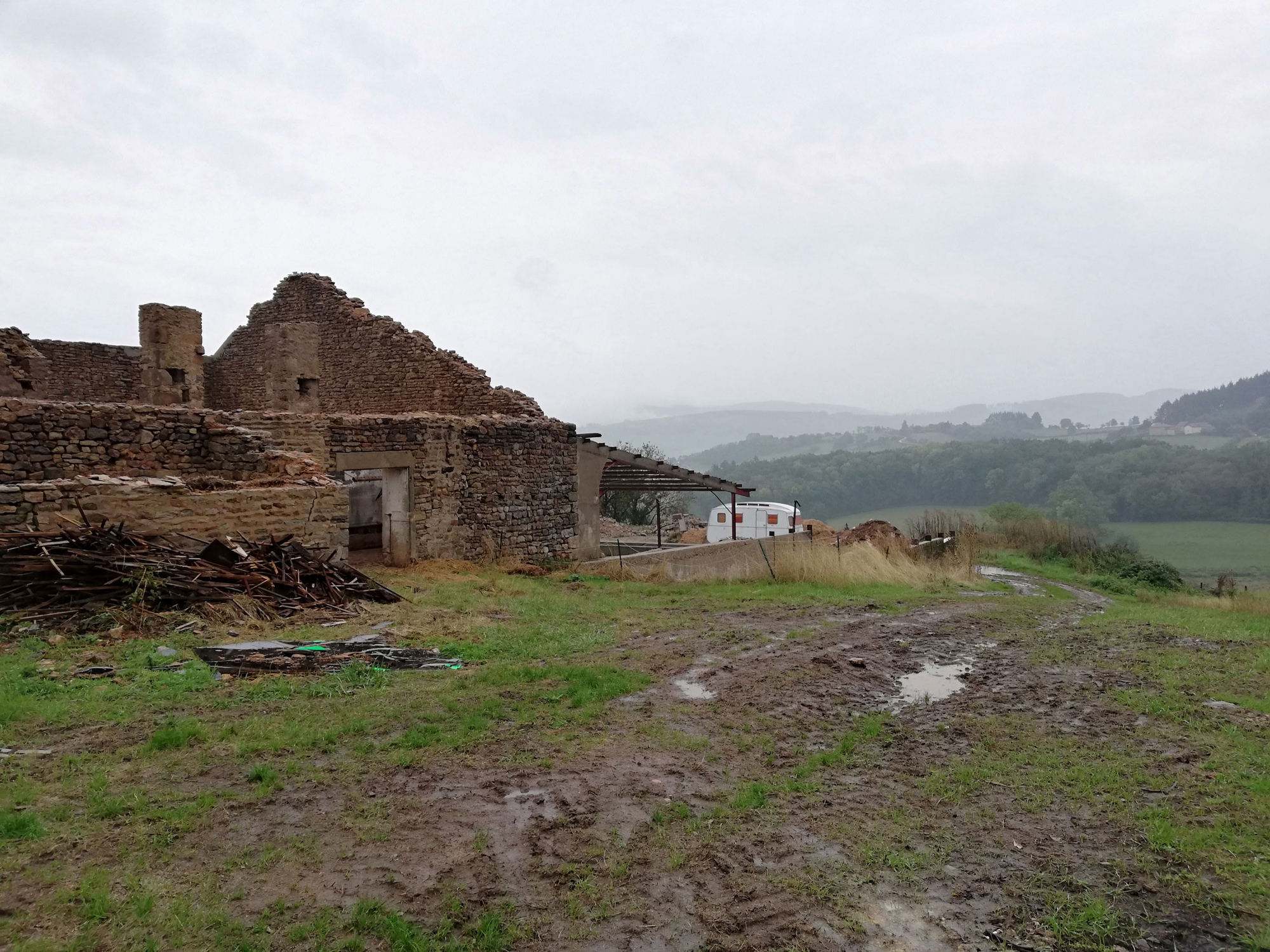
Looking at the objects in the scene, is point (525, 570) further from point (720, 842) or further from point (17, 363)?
point (720, 842)

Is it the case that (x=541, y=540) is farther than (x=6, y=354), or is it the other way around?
(x=541, y=540)

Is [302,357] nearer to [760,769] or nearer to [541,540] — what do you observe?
[541,540]

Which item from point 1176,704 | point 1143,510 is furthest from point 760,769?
point 1143,510

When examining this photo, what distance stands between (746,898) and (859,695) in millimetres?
4166

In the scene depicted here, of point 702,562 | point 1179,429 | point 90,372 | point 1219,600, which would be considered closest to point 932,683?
point 702,562

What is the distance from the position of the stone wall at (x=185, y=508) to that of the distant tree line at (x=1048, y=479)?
53325 millimetres

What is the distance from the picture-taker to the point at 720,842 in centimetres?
459

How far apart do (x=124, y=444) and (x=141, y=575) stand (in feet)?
13.4

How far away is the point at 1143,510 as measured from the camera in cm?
7038

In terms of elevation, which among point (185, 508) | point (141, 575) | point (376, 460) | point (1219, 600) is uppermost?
point (376, 460)

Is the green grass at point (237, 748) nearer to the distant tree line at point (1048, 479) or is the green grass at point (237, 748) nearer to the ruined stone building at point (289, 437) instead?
the ruined stone building at point (289, 437)

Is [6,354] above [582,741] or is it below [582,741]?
above

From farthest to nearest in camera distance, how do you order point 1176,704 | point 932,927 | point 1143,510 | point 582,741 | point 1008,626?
point 1143,510 → point 1008,626 → point 1176,704 → point 582,741 → point 932,927

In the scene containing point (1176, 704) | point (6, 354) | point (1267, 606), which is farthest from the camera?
point (1267, 606)
